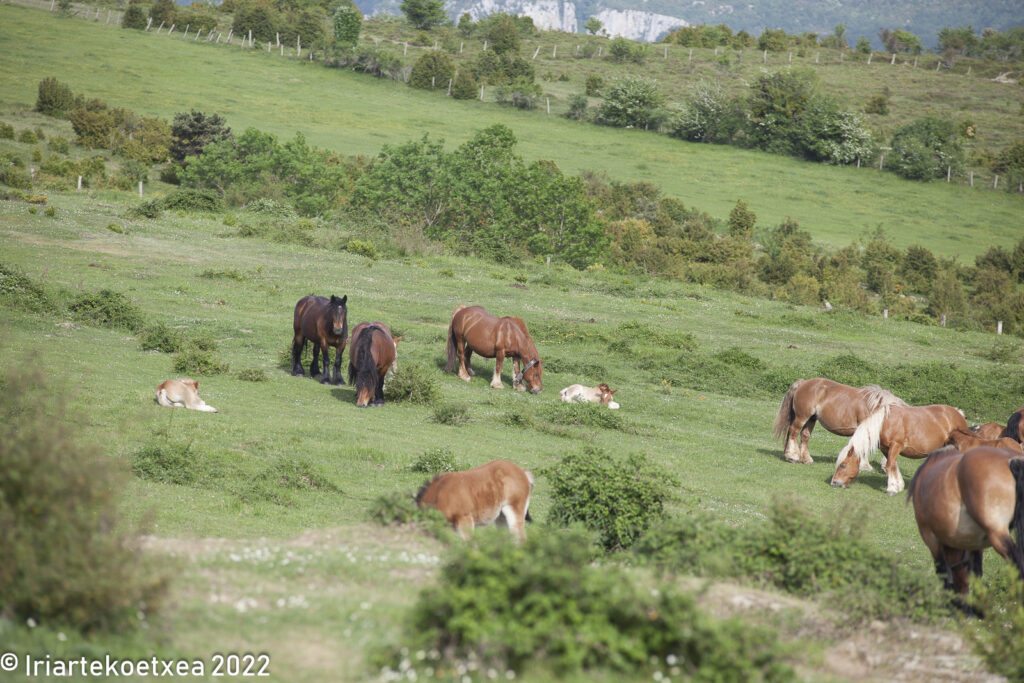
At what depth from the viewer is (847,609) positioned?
27.1 feet

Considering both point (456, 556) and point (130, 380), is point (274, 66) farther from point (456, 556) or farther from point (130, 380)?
point (456, 556)

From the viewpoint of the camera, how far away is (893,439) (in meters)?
17.2

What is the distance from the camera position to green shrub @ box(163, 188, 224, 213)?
154 ft

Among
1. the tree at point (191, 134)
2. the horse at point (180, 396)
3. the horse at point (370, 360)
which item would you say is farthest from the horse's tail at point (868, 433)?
the tree at point (191, 134)

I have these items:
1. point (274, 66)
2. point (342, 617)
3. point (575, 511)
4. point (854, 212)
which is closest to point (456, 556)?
point (342, 617)

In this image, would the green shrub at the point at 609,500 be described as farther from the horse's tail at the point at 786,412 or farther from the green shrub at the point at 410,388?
the green shrub at the point at 410,388

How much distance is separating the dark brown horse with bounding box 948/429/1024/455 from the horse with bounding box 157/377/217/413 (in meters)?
14.5

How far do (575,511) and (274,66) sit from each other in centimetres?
9442

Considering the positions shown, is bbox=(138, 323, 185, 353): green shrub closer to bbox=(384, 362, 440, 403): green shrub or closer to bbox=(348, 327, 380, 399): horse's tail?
bbox=(348, 327, 380, 399): horse's tail

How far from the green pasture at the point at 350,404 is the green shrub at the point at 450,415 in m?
0.17

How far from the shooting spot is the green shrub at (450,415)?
19.2 meters

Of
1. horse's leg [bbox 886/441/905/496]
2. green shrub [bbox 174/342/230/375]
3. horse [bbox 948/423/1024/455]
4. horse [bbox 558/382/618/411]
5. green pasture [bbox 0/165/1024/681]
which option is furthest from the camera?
horse [bbox 558/382/618/411]

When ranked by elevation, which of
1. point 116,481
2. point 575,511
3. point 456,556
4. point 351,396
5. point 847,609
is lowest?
point 351,396

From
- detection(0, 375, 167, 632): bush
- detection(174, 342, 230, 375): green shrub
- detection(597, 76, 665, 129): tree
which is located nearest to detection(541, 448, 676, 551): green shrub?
detection(0, 375, 167, 632): bush
